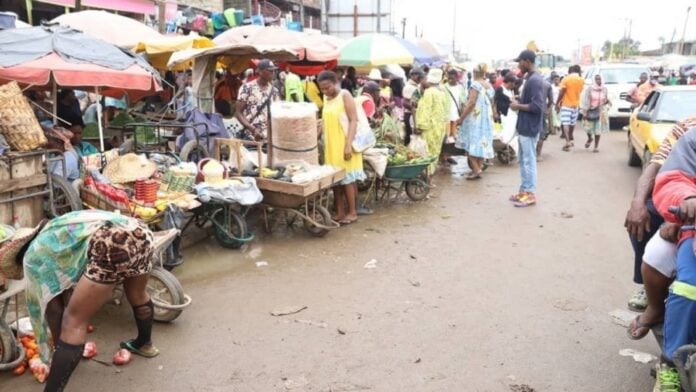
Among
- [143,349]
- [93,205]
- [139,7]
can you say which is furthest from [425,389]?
[139,7]

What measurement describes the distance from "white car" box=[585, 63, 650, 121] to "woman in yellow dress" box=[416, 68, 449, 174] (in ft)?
31.6

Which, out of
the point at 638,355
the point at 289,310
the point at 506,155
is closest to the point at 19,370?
the point at 289,310

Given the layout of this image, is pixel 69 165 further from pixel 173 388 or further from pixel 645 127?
pixel 645 127

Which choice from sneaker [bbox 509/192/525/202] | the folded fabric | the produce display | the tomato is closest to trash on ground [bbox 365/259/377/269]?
the folded fabric

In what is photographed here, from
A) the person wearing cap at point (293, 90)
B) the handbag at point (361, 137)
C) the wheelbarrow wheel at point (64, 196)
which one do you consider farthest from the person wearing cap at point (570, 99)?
the wheelbarrow wheel at point (64, 196)

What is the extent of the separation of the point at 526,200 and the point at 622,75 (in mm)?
12978

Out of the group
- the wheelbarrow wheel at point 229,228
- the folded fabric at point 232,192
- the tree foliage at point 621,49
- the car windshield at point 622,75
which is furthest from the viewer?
the tree foliage at point 621,49

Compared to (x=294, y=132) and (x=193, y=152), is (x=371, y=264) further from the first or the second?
(x=193, y=152)

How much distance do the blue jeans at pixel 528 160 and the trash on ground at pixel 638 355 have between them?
4436 mm

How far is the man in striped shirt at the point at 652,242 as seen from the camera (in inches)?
119

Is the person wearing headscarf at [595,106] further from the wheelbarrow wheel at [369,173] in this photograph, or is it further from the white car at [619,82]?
the wheelbarrow wheel at [369,173]

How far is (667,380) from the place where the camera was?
9.32 feet

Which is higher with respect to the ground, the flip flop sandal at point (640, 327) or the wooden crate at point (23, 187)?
the wooden crate at point (23, 187)

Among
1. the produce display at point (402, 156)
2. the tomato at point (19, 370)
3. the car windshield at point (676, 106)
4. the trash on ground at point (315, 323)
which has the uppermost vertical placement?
the car windshield at point (676, 106)
